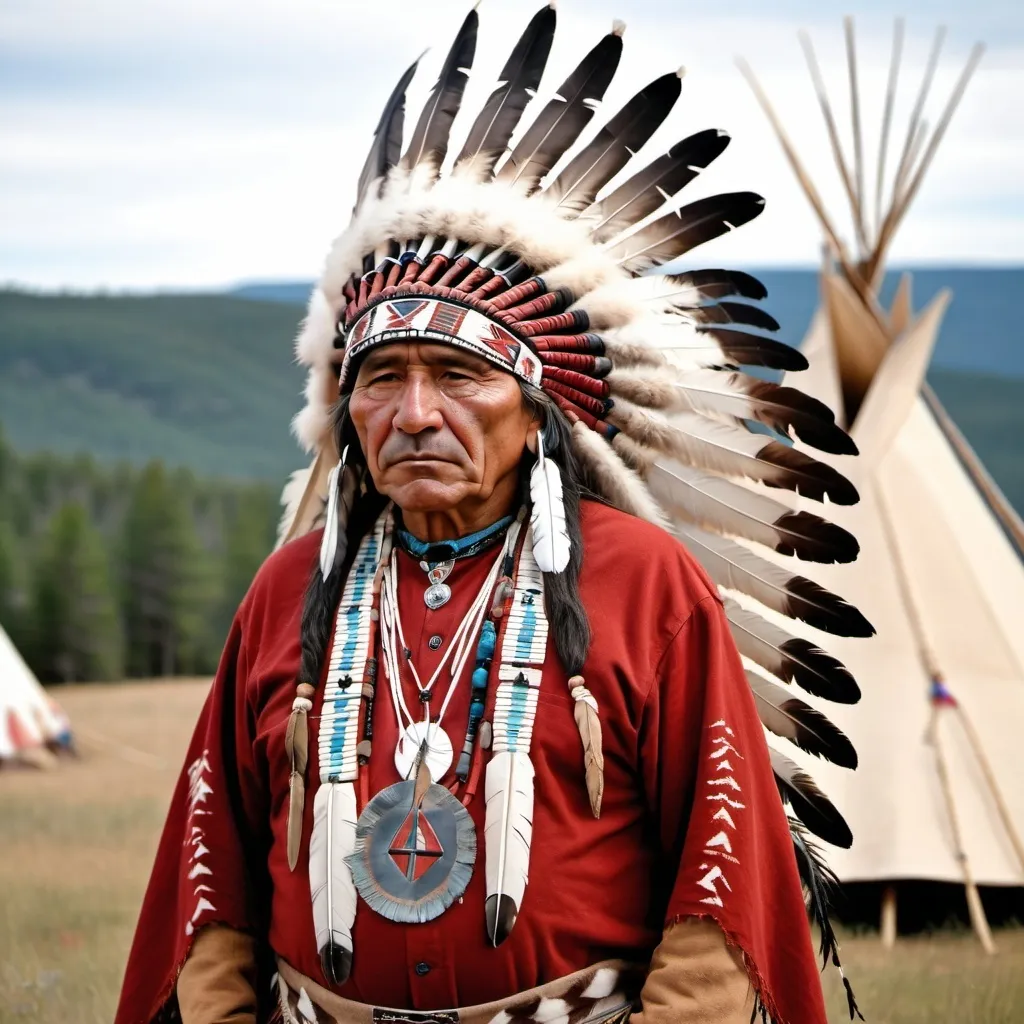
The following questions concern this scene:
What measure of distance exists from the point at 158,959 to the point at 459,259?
1208mm

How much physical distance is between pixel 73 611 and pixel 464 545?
13.1 metres

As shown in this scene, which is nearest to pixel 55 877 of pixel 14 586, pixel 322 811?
pixel 322 811

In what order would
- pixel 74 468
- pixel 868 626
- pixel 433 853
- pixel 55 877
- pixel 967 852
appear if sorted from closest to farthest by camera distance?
pixel 433 853 < pixel 868 626 < pixel 967 852 < pixel 55 877 < pixel 74 468

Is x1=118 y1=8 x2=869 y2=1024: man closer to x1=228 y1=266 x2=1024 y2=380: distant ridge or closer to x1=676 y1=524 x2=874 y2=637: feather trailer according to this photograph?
x1=676 y1=524 x2=874 y2=637: feather trailer

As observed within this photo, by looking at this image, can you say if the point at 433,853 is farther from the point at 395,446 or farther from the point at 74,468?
the point at 74,468

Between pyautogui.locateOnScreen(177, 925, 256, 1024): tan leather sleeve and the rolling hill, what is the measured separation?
20652 millimetres

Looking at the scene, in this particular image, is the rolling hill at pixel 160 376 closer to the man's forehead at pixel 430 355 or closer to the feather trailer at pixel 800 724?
the feather trailer at pixel 800 724

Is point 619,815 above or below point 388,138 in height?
below

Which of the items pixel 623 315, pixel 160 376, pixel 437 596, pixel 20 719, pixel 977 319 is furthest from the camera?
pixel 160 376

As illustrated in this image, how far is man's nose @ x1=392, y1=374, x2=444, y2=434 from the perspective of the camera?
2.04 m

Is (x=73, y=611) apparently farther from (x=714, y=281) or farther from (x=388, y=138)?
(x=714, y=281)

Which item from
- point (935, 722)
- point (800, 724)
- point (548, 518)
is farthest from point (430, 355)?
point (935, 722)

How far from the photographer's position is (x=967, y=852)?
14.9 ft

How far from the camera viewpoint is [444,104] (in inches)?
92.8
